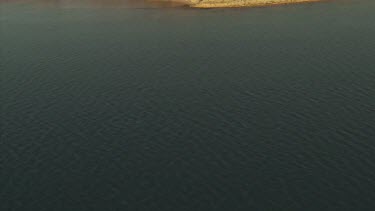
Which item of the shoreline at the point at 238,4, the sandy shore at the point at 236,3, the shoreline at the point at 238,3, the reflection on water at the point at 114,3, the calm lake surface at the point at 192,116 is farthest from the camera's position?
the reflection on water at the point at 114,3

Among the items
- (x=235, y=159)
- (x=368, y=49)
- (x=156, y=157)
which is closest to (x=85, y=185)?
(x=156, y=157)

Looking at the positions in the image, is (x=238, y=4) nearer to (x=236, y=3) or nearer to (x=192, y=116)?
(x=236, y=3)

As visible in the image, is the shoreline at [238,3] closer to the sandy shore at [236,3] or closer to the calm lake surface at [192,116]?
the sandy shore at [236,3]

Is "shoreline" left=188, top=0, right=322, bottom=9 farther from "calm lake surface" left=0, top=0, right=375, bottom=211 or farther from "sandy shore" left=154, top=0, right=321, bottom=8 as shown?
"calm lake surface" left=0, top=0, right=375, bottom=211

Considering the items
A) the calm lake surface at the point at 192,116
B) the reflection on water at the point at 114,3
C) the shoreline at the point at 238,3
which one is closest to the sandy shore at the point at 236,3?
the shoreline at the point at 238,3

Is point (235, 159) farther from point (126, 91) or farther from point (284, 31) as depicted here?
point (284, 31)

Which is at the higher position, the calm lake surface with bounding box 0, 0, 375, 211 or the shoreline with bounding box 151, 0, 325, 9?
the shoreline with bounding box 151, 0, 325, 9

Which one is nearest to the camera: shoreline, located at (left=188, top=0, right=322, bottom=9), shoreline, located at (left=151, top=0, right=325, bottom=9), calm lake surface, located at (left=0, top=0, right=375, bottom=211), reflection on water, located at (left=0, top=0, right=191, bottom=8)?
calm lake surface, located at (left=0, top=0, right=375, bottom=211)

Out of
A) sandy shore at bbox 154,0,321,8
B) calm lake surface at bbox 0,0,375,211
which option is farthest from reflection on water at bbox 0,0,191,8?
calm lake surface at bbox 0,0,375,211
